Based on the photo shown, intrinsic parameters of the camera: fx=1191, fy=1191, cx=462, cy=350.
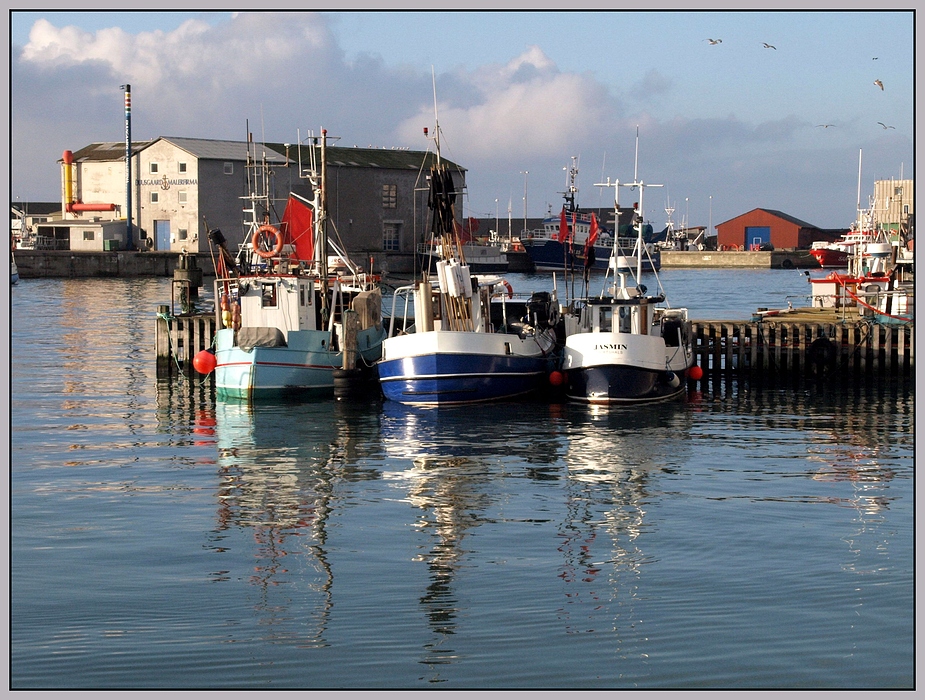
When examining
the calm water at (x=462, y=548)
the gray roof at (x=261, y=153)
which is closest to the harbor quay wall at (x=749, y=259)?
the gray roof at (x=261, y=153)

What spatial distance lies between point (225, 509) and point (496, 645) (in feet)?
27.9

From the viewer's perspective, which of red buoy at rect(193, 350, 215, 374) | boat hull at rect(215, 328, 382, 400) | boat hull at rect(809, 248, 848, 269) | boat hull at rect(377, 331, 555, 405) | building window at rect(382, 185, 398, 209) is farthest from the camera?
boat hull at rect(809, 248, 848, 269)

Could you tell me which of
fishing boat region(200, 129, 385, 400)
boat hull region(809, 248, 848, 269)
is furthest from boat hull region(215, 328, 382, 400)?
boat hull region(809, 248, 848, 269)

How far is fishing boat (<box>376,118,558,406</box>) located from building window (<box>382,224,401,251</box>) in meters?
75.5

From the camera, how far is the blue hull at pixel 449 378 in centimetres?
3284

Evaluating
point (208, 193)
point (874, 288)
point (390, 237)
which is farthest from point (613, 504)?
point (390, 237)

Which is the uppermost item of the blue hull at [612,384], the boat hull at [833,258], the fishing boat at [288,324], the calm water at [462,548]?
the boat hull at [833,258]

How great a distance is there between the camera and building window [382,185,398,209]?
110062mm

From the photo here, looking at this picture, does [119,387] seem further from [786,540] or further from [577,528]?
[786,540]

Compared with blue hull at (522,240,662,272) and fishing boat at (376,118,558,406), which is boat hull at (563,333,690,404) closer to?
fishing boat at (376,118,558,406)

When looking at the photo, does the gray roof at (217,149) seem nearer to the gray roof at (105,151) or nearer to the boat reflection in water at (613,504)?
the gray roof at (105,151)

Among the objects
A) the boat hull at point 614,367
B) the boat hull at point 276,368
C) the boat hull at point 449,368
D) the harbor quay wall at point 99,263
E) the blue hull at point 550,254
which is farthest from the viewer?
the blue hull at point 550,254

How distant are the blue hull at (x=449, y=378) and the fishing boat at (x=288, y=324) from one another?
1.69 meters

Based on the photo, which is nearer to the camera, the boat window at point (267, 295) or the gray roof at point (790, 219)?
the boat window at point (267, 295)
